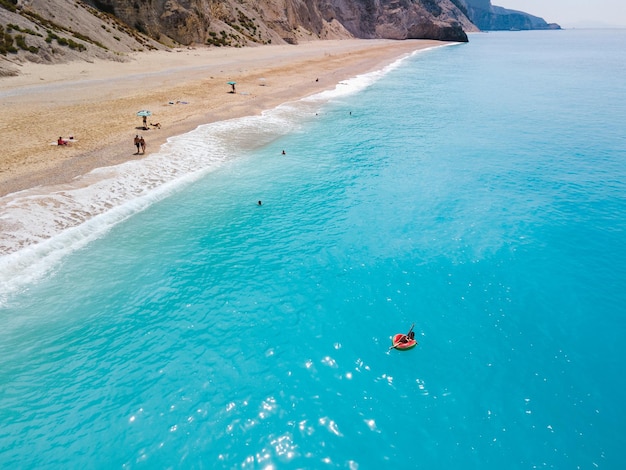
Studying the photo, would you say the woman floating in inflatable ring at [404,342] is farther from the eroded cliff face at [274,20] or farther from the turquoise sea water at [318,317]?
the eroded cliff face at [274,20]

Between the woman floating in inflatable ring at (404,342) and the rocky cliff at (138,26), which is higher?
the rocky cliff at (138,26)

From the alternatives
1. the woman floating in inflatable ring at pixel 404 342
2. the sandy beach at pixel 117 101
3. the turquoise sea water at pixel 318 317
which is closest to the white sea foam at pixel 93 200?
the turquoise sea water at pixel 318 317

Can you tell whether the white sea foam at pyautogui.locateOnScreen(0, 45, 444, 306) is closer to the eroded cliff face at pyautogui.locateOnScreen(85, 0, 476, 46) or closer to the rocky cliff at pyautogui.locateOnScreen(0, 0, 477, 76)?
the rocky cliff at pyautogui.locateOnScreen(0, 0, 477, 76)

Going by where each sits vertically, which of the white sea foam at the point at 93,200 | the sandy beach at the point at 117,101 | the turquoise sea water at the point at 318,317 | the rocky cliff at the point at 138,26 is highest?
the rocky cliff at the point at 138,26

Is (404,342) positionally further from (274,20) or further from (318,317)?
(274,20)

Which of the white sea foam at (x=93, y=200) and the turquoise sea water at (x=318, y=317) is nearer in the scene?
the turquoise sea water at (x=318, y=317)

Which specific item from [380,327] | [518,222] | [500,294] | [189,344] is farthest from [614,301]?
[189,344]

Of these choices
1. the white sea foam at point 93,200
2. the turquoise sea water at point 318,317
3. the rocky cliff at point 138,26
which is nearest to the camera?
the turquoise sea water at point 318,317

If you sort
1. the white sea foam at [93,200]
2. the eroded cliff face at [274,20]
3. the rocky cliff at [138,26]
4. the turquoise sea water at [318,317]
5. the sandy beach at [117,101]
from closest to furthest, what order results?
the turquoise sea water at [318,317] → the white sea foam at [93,200] → the sandy beach at [117,101] → the rocky cliff at [138,26] → the eroded cliff face at [274,20]
